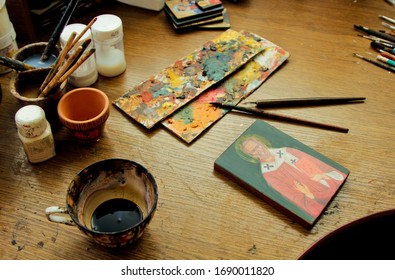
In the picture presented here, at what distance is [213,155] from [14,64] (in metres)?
0.42

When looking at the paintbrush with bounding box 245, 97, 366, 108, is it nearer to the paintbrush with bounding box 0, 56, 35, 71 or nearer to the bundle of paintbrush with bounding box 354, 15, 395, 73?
the bundle of paintbrush with bounding box 354, 15, 395, 73

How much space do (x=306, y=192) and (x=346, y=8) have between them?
0.68 meters

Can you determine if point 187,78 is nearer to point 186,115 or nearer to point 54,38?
point 186,115

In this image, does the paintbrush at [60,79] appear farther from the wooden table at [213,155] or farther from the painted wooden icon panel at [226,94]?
the painted wooden icon panel at [226,94]

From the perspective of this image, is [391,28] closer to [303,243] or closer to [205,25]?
[205,25]

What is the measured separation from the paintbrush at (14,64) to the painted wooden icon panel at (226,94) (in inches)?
11.4

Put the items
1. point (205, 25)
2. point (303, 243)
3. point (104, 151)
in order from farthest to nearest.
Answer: point (205, 25) → point (104, 151) → point (303, 243)

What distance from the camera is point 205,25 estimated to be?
1101 mm

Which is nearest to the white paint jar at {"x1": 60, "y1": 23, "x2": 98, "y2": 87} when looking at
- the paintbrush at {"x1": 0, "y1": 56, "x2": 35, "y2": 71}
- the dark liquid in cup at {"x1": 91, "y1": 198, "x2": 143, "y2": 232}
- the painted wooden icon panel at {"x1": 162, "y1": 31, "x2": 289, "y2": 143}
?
the paintbrush at {"x1": 0, "y1": 56, "x2": 35, "y2": 71}

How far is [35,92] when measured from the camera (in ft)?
2.73

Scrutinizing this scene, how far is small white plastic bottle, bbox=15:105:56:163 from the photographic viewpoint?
72cm

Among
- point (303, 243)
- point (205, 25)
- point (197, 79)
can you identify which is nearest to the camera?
point (303, 243)

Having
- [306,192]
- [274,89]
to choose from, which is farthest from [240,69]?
[306,192]

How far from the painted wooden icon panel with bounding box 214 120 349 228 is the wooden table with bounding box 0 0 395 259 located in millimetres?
22
